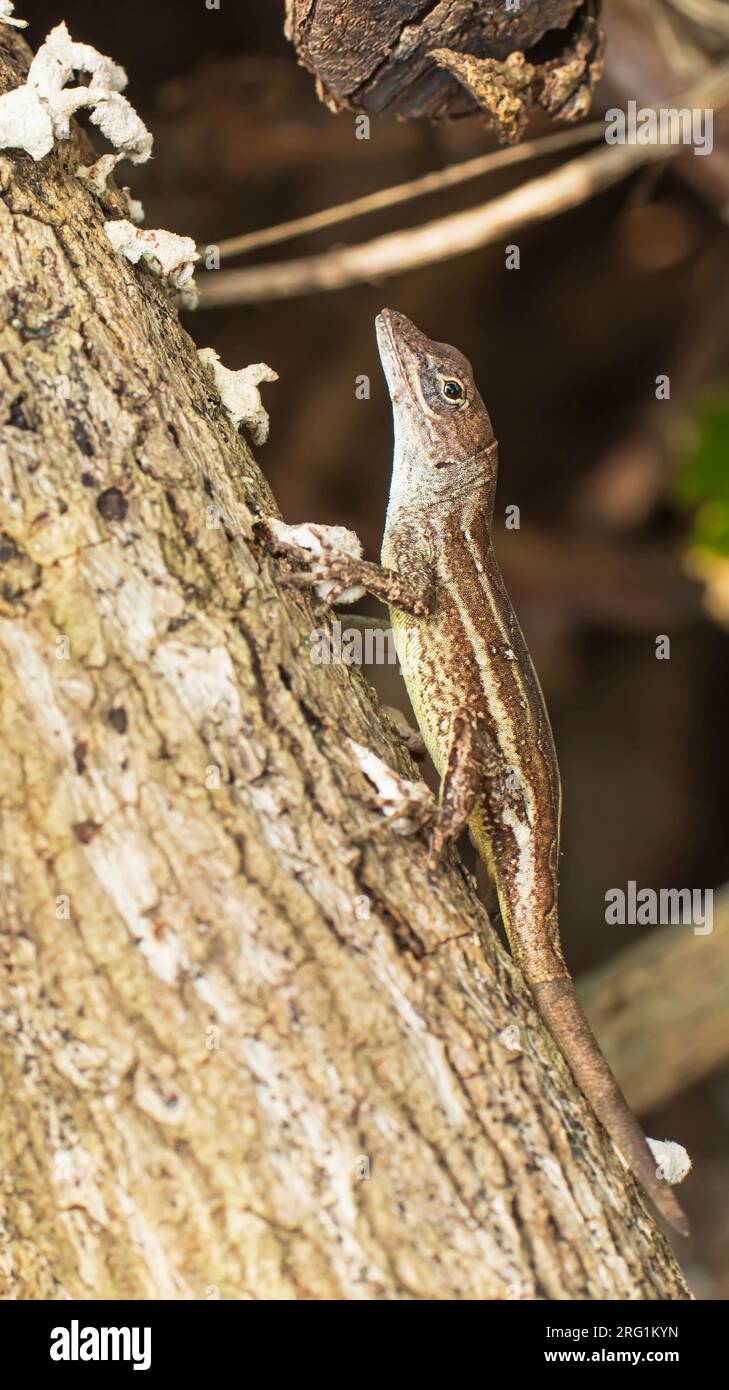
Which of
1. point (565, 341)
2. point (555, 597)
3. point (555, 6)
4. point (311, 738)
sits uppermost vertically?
point (565, 341)

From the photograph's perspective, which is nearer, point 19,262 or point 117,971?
point 117,971

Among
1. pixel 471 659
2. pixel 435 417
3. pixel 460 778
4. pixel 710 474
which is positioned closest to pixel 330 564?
pixel 460 778

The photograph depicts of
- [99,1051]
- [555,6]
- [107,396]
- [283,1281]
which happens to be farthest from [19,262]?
[283,1281]

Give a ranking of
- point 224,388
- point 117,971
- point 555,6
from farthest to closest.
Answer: point 555,6 → point 224,388 → point 117,971

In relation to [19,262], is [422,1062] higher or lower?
lower

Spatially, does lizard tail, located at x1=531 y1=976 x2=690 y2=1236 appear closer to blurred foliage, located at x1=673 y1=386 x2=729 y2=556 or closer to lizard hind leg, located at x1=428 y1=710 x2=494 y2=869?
lizard hind leg, located at x1=428 y1=710 x2=494 y2=869

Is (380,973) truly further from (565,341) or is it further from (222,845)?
(565,341)

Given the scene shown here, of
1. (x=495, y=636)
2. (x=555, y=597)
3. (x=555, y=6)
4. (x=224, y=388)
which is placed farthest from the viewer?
(x=555, y=597)

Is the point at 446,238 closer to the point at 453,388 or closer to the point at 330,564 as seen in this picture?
the point at 453,388

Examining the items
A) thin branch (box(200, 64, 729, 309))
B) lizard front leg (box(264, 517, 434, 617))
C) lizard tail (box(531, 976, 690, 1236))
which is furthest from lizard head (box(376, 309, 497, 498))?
lizard tail (box(531, 976, 690, 1236))
